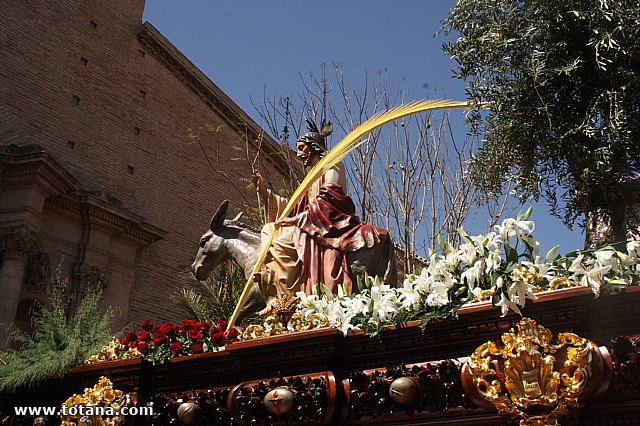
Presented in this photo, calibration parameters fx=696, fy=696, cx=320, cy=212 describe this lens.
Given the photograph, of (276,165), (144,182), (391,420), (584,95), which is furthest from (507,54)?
(276,165)

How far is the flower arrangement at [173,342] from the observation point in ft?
19.6

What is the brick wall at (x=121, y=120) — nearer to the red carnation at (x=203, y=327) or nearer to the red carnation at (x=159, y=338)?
the red carnation at (x=159, y=338)

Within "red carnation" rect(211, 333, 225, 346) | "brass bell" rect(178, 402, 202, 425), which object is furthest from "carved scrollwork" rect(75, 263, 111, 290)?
"brass bell" rect(178, 402, 202, 425)

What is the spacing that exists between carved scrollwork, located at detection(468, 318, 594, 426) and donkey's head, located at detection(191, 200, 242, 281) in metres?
5.75

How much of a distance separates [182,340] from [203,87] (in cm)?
2051

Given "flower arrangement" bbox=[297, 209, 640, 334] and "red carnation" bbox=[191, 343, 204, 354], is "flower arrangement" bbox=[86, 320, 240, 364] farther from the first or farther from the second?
"flower arrangement" bbox=[297, 209, 640, 334]

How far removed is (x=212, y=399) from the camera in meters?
5.66

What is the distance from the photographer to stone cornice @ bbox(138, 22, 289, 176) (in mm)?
24391

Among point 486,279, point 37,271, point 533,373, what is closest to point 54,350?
point 486,279

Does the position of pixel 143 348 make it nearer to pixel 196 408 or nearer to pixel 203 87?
pixel 196 408

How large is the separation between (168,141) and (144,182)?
7.17ft

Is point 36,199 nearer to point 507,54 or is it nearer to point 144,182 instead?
point 144,182

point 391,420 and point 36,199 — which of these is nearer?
point 391,420

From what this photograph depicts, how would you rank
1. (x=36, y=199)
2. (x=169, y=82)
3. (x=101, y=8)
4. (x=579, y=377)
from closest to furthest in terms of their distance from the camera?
(x=579, y=377) < (x=36, y=199) < (x=101, y=8) < (x=169, y=82)
